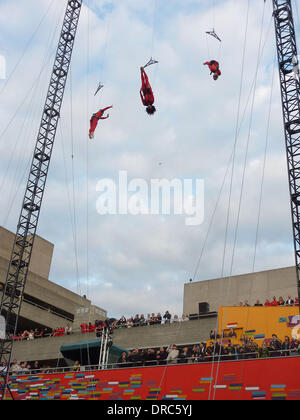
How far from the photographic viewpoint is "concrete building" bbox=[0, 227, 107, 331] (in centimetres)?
4379

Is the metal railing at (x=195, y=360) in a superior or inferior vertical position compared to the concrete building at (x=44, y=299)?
inferior

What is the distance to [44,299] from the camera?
4759cm

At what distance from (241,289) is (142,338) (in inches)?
435

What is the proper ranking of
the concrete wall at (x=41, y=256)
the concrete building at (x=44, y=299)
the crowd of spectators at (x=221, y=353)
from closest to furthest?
the crowd of spectators at (x=221, y=353), the concrete building at (x=44, y=299), the concrete wall at (x=41, y=256)

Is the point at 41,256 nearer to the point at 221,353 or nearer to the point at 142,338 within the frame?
the point at 142,338

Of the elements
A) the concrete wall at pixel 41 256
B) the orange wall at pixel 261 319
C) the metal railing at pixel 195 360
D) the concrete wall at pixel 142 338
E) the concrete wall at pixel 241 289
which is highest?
the concrete wall at pixel 41 256

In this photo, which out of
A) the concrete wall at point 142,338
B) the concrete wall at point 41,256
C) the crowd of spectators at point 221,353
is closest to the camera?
the crowd of spectators at point 221,353

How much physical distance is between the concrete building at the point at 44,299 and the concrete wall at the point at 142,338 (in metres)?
4.74

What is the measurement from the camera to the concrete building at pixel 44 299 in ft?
144

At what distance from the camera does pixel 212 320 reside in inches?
1148

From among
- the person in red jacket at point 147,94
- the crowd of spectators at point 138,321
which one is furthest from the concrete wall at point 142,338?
the person in red jacket at point 147,94

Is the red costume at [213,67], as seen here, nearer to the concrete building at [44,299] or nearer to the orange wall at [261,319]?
the orange wall at [261,319]
